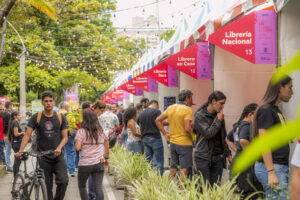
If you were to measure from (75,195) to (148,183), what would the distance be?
3045 millimetres

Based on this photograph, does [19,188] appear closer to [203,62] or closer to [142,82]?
[203,62]

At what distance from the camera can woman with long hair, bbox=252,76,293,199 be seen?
3980 millimetres

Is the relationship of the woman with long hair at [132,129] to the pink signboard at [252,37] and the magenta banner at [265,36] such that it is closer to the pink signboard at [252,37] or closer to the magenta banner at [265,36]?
the pink signboard at [252,37]

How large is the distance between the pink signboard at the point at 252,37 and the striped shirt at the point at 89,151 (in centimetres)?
242

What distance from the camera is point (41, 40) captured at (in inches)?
1096

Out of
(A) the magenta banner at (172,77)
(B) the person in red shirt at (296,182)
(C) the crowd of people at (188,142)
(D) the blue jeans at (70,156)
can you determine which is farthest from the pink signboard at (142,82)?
(B) the person in red shirt at (296,182)

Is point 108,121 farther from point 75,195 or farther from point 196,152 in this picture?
point 196,152

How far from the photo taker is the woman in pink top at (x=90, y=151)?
6582mm

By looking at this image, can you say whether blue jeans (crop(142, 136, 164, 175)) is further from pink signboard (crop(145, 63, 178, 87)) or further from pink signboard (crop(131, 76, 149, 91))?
pink signboard (crop(131, 76, 149, 91))

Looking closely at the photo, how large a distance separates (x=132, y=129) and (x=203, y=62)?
2.73 m

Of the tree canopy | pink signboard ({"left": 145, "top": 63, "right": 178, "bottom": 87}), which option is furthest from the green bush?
the tree canopy

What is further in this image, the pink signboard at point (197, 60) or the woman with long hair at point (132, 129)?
the woman with long hair at point (132, 129)

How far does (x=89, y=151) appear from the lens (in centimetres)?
661

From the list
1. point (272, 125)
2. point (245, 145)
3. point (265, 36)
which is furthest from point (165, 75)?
point (272, 125)
